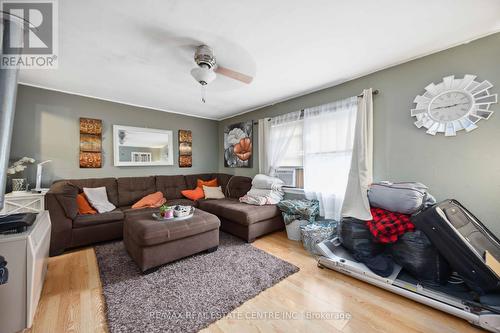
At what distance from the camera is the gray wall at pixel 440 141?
1.71 meters

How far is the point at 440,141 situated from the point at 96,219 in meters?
4.22

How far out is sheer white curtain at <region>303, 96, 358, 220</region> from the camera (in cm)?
258

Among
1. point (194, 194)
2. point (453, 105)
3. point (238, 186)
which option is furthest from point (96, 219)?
point (453, 105)

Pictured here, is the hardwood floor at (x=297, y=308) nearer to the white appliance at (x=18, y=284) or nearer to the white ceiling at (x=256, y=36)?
the white appliance at (x=18, y=284)

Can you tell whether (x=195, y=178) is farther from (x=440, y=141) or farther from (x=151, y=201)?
(x=440, y=141)

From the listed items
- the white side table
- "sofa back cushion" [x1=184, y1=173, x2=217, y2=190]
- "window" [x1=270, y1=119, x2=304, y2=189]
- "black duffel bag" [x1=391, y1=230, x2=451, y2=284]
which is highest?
"window" [x1=270, y1=119, x2=304, y2=189]

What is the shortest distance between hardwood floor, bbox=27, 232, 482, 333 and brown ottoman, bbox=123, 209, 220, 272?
422mm

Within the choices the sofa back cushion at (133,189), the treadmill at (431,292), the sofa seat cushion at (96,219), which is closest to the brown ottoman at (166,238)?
the sofa seat cushion at (96,219)

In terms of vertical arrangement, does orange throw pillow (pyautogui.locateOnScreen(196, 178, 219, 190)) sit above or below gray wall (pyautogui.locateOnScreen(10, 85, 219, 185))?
below

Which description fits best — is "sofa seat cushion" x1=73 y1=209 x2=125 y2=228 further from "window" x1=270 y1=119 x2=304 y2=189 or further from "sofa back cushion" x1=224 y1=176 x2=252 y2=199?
"window" x1=270 y1=119 x2=304 y2=189

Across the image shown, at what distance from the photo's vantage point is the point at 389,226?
5.95 feet

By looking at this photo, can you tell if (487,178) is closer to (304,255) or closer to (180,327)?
(304,255)

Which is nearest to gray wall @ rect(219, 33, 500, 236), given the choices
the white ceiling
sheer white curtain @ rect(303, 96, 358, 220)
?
the white ceiling

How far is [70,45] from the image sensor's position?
1815 millimetres
